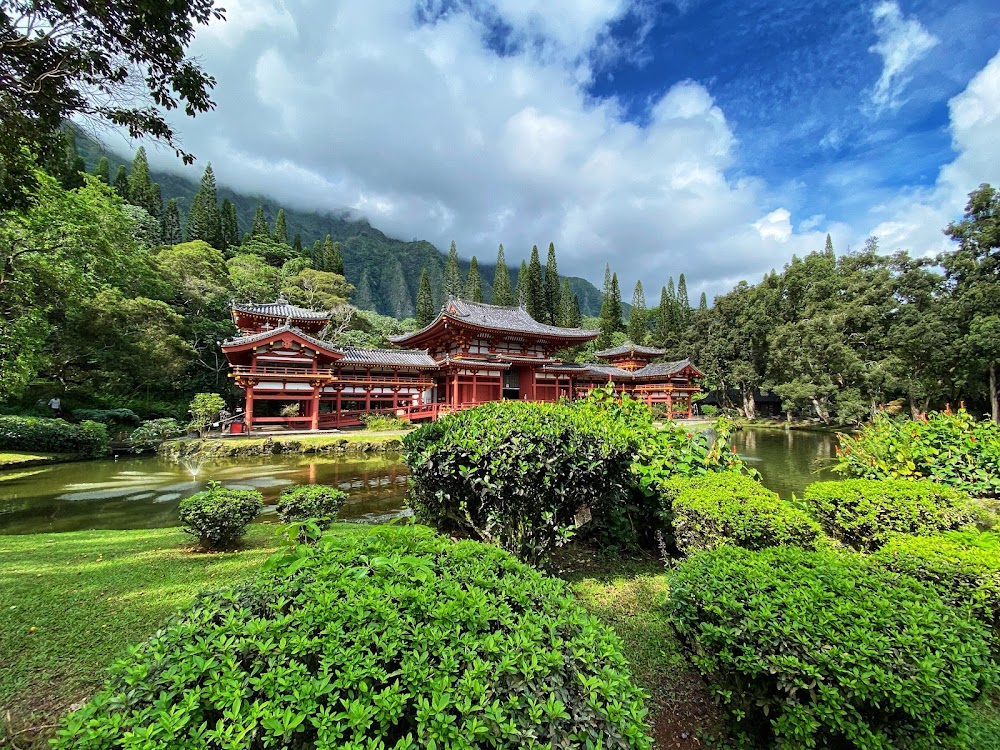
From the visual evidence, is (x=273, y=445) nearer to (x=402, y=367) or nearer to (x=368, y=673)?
(x=402, y=367)

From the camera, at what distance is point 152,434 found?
17.0 metres

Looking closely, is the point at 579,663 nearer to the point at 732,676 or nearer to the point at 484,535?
the point at 732,676

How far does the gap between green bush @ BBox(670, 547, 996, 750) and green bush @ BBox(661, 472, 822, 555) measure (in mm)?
1038

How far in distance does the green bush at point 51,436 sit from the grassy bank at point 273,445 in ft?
6.53

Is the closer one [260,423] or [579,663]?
[579,663]

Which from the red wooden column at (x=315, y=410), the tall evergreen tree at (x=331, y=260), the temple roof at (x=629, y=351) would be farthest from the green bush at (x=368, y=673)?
the tall evergreen tree at (x=331, y=260)

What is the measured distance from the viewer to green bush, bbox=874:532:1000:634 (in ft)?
8.06

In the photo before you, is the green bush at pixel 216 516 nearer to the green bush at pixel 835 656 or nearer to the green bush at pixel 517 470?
the green bush at pixel 517 470

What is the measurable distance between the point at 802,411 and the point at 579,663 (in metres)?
39.0

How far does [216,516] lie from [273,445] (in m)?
11.8

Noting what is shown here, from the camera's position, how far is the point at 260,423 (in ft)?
67.2

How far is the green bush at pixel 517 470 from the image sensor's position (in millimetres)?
3674

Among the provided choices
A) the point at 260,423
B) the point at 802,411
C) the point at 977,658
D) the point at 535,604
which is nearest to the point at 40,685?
the point at 535,604

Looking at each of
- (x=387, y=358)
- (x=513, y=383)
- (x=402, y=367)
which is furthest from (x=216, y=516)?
(x=513, y=383)
